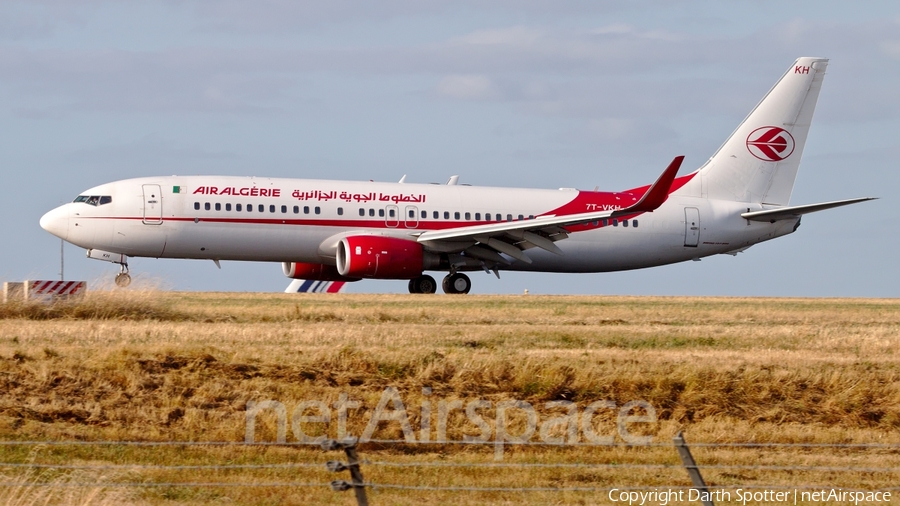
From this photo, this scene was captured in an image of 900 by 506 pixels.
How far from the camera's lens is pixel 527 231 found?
37.7 metres

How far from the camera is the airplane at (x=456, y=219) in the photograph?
36281 millimetres

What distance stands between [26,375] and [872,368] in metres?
13.2

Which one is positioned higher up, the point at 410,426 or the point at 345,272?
the point at 345,272

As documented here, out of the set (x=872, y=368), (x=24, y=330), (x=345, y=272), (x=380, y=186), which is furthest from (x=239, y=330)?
(x=380, y=186)

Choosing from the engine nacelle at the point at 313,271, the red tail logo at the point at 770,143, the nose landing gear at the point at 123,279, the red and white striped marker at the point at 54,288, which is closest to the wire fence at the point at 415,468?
the red and white striped marker at the point at 54,288

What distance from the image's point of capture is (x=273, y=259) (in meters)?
37.7

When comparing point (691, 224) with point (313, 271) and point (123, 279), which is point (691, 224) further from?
point (123, 279)

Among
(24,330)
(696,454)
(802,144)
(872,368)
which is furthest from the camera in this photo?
(802,144)

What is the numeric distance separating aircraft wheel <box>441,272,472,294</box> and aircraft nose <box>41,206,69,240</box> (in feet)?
38.2

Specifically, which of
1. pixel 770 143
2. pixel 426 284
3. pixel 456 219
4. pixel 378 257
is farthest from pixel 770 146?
pixel 378 257

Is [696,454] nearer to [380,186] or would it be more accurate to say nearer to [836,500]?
[836,500]

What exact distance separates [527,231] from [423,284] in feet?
13.1

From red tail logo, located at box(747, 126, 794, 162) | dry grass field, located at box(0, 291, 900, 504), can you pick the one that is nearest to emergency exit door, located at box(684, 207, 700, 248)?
red tail logo, located at box(747, 126, 794, 162)

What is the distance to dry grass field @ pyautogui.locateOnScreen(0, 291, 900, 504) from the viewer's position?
563 inches
